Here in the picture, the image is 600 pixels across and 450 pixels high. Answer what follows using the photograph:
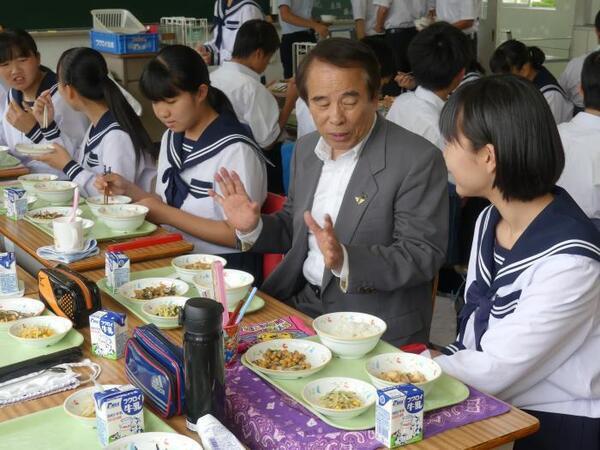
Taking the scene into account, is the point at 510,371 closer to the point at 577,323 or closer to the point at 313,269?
the point at 577,323

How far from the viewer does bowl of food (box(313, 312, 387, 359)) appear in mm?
1651

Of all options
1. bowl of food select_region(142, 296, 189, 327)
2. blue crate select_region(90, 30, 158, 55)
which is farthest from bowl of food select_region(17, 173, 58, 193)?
blue crate select_region(90, 30, 158, 55)

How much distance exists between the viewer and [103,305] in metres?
1.97

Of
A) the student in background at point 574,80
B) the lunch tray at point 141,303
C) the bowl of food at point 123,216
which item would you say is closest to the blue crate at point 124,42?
the student in background at point 574,80

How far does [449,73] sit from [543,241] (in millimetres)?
1994

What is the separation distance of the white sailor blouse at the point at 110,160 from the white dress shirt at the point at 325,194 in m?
1.02

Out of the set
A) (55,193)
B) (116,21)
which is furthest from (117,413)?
(116,21)

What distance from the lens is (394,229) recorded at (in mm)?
2254

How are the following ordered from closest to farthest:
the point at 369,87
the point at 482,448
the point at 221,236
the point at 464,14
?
the point at 482,448, the point at 369,87, the point at 221,236, the point at 464,14

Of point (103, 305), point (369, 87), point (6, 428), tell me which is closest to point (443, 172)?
point (369, 87)

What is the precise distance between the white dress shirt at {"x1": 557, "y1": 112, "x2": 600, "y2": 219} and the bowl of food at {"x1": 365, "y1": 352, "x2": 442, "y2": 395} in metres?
1.77

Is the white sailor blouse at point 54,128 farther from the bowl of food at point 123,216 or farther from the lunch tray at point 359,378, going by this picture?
the lunch tray at point 359,378

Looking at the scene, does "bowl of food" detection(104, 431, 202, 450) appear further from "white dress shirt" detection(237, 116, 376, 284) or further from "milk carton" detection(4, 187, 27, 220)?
"milk carton" detection(4, 187, 27, 220)

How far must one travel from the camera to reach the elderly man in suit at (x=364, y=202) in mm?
2170
